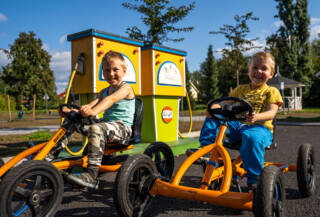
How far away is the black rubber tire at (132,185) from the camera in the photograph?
1.95 metres

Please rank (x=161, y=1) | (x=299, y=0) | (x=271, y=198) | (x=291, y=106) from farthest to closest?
(x=299, y=0)
(x=291, y=106)
(x=161, y=1)
(x=271, y=198)

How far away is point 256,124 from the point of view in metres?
2.60

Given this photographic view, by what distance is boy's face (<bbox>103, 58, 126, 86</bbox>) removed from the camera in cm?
284

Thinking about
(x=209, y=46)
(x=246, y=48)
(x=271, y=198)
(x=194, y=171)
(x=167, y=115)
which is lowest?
(x=194, y=171)

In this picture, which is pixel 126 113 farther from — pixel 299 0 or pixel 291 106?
pixel 299 0

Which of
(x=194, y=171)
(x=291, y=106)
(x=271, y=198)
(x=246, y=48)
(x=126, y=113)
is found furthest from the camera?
(x=291, y=106)

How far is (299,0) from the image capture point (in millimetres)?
29047

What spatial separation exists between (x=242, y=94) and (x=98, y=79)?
229 centimetres

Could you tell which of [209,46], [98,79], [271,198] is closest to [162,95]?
[98,79]

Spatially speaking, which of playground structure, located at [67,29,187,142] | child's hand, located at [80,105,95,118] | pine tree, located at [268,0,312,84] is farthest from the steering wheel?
pine tree, located at [268,0,312,84]

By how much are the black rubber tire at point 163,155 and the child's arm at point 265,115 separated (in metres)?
1.08

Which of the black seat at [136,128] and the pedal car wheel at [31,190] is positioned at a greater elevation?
the black seat at [136,128]

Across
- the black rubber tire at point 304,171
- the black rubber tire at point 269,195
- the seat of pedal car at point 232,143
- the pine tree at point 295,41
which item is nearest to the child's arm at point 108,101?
the seat of pedal car at point 232,143

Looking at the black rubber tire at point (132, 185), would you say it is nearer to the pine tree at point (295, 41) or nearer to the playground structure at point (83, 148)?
the playground structure at point (83, 148)
